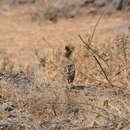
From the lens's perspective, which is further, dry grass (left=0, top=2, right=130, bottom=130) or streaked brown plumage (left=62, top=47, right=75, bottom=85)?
streaked brown plumage (left=62, top=47, right=75, bottom=85)

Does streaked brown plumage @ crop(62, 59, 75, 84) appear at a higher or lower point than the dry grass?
higher

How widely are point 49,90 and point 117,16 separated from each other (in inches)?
408

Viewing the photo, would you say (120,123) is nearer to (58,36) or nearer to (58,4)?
(58,36)

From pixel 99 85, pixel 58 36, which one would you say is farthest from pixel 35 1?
pixel 99 85

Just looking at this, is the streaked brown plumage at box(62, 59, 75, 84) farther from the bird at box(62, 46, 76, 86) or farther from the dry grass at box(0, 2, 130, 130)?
the dry grass at box(0, 2, 130, 130)

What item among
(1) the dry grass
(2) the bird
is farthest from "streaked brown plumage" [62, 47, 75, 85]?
(1) the dry grass

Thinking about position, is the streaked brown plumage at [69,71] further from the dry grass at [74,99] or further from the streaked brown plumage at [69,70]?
the dry grass at [74,99]

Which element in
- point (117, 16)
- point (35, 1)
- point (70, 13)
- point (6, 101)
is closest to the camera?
point (6, 101)

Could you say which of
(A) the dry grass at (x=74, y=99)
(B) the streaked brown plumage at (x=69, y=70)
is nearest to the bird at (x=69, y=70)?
(B) the streaked brown plumage at (x=69, y=70)

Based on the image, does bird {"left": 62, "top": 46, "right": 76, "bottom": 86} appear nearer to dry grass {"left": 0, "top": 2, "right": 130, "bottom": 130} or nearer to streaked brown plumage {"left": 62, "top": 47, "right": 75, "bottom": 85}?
streaked brown plumage {"left": 62, "top": 47, "right": 75, "bottom": 85}

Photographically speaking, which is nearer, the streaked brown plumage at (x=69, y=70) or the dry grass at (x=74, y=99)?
the dry grass at (x=74, y=99)

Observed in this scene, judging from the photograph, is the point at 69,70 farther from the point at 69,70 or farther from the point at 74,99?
the point at 74,99

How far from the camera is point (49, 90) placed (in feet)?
16.3

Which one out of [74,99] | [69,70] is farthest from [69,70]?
[74,99]
